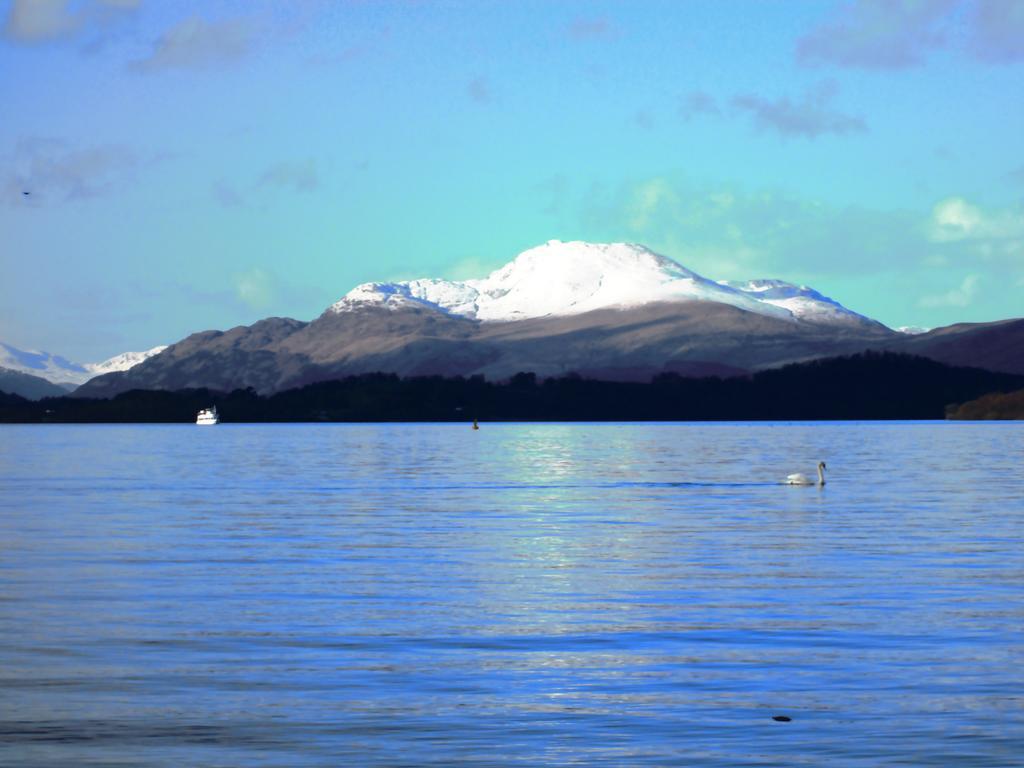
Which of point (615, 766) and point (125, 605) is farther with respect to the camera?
point (125, 605)

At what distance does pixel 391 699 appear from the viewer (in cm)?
2378

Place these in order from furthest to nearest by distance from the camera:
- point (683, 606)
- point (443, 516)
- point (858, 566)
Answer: point (443, 516), point (858, 566), point (683, 606)

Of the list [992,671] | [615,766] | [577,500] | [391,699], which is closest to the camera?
[615,766]

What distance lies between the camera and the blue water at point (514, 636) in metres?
21.1

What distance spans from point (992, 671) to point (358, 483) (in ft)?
223

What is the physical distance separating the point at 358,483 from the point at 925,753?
239ft

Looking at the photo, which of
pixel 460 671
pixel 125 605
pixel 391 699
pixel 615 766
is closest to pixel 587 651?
pixel 460 671

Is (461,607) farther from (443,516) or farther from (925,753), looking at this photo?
(443,516)

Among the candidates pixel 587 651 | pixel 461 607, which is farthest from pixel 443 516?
pixel 587 651

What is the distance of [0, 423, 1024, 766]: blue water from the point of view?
21125mm

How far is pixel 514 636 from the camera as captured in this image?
97.6ft

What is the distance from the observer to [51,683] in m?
25.1

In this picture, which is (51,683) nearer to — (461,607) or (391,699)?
(391,699)

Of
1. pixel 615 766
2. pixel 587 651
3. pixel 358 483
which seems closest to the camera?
pixel 615 766
